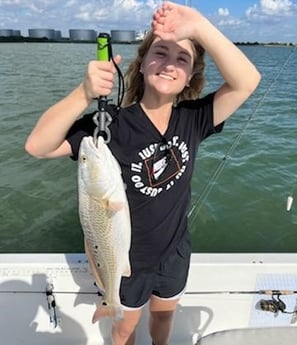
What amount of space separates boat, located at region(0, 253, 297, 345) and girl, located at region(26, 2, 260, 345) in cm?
33

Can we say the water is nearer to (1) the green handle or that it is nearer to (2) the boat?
(2) the boat

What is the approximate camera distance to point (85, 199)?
1347mm

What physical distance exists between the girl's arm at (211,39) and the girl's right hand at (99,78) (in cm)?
23

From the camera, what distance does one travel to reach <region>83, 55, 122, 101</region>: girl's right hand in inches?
49.3

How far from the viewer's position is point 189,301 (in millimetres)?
2287

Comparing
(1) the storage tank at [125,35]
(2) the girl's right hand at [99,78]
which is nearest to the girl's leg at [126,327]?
(2) the girl's right hand at [99,78]

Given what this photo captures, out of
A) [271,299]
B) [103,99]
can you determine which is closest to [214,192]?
[271,299]

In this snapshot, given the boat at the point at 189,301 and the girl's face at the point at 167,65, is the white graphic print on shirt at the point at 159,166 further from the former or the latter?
the boat at the point at 189,301

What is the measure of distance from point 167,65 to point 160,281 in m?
0.94

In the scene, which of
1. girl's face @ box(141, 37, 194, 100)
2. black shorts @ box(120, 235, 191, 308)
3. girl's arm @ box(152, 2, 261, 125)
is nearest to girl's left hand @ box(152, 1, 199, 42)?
girl's arm @ box(152, 2, 261, 125)

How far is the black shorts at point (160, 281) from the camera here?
1.82m

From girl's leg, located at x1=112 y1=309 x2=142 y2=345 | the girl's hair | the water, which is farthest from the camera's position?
the water

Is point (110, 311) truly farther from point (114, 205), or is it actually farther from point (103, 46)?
Result: point (103, 46)

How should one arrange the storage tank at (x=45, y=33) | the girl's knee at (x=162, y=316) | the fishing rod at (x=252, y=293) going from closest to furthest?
the girl's knee at (x=162, y=316)
the fishing rod at (x=252, y=293)
the storage tank at (x=45, y=33)
